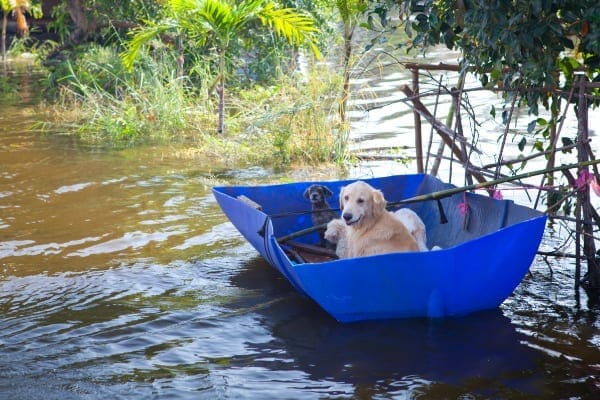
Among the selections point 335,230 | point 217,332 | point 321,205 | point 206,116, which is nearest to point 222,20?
point 206,116

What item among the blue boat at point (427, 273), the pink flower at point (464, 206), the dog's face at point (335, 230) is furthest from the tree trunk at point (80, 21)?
the pink flower at point (464, 206)

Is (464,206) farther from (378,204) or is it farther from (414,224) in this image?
(378,204)

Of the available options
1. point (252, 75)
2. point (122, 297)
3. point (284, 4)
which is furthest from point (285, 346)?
point (252, 75)

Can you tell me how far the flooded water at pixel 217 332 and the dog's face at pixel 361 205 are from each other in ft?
2.77

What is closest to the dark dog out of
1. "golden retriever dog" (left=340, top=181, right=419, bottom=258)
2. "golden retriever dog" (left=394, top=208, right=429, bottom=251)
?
"golden retriever dog" (left=394, top=208, right=429, bottom=251)

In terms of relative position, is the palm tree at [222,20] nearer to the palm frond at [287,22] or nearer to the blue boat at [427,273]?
the palm frond at [287,22]

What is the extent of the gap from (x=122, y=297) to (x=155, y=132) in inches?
306

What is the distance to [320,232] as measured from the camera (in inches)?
339

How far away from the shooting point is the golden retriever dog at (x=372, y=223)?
705cm

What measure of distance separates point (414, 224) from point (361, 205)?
3.37 ft

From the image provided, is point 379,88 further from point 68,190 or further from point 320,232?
point 320,232

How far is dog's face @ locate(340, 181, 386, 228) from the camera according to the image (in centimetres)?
704

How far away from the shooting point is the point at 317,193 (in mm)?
8469

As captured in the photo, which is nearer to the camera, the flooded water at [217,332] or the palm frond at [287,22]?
the flooded water at [217,332]
